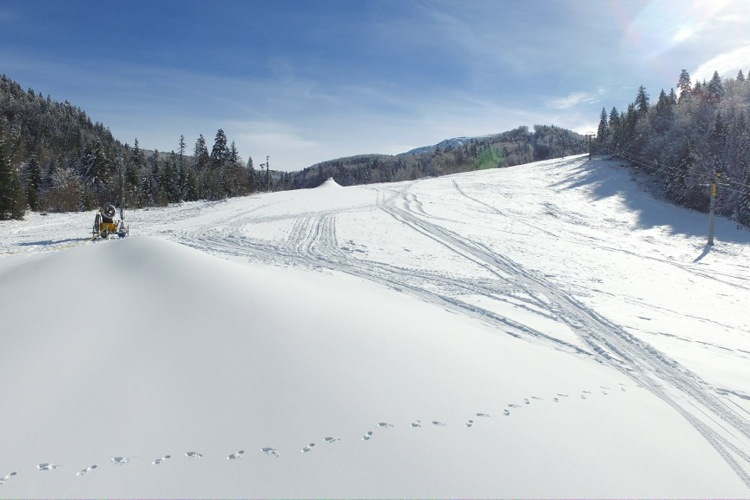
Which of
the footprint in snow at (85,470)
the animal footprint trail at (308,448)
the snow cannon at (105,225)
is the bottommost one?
the footprint in snow at (85,470)

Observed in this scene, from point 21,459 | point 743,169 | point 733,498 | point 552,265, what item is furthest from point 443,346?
point 743,169

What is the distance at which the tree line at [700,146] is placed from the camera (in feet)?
113

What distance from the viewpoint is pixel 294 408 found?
371 centimetres

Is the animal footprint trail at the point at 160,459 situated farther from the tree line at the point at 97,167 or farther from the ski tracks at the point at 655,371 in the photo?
the tree line at the point at 97,167

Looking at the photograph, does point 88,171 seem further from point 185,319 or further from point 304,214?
point 185,319

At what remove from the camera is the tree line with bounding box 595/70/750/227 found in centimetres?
3434

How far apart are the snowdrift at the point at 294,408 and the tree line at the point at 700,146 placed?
33898mm

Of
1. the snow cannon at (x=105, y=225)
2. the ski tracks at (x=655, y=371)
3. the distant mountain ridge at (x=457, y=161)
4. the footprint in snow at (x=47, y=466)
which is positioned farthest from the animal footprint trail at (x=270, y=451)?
the distant mountain ridge at (x=457, y=161)

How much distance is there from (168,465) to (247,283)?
4.19 metres

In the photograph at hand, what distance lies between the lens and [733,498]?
337 cm

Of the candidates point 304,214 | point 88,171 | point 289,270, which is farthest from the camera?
point 88,171

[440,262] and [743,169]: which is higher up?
[743,169]

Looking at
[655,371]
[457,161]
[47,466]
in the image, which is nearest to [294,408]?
[47,466]

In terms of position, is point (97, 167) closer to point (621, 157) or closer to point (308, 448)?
point (308, 448)
